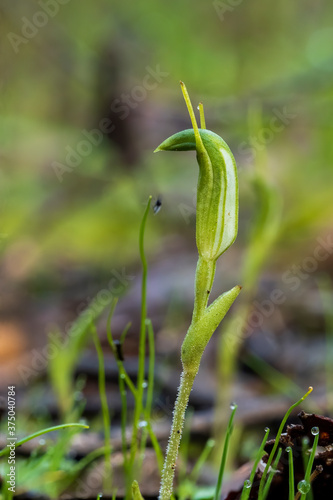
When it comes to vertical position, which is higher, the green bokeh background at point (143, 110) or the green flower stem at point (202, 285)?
the green bokeh background at point (143, 110)

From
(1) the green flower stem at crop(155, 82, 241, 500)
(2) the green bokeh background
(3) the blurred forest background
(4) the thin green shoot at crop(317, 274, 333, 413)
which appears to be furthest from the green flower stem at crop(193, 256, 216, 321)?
(2) the green bokeh background

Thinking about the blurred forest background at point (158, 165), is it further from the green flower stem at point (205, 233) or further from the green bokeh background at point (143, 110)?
the green flower stem at point (205, 233)

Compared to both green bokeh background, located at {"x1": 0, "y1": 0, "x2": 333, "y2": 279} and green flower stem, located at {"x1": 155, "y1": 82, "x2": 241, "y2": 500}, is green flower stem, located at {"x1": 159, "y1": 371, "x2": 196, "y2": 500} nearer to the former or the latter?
green flower stem, located at {"x1": 155, "y1": 82, "x2": 241, "y2": 500}

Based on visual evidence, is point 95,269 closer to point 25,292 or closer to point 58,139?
point 25,292

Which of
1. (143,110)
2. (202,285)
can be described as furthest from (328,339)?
(143,110)

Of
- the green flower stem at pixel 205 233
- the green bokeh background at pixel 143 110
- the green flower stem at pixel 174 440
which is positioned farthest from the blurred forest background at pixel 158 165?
the green flower stem at pixel 174 440

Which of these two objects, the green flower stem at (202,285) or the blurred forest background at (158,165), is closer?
the green flower stem at (202,285)
